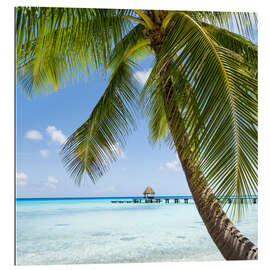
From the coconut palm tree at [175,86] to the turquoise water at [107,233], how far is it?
1.44 ft

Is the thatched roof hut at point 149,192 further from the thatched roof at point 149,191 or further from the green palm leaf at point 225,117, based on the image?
the green palm leaf at point 225,117

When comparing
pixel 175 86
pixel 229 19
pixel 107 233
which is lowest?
pixel 107 233

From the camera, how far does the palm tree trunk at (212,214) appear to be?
180cm

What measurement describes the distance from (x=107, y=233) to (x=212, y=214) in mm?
1441

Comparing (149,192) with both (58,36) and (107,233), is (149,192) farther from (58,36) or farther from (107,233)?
(58,36)

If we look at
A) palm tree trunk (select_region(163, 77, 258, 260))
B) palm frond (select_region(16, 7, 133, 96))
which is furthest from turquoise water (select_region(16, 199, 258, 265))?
palm frond (select_region(16, 7, 133, 96))

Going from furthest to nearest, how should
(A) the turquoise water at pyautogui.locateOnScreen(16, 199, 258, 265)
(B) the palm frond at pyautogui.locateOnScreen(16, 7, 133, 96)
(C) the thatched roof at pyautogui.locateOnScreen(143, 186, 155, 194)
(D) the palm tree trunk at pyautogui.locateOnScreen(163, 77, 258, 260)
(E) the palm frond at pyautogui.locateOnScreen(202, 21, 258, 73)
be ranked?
(C) the thatched roof at pyautogui.locateOnScreen(143, 186, 155, 194)
(A) the turquoise water at pyautogui.locateOnScreen(16, 199, 258, 265)
(E) the palm frond at pyautogui.locateOnScreen(202, 21, 258, 73)
(B) the palm frond at pyautogui.locateOnScreen(16, 7, 133, 96)
(D) the palm tree trunk at pyautogui.locateOnScreen(163, 77, 258, 260)

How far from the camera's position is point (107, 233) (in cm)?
303

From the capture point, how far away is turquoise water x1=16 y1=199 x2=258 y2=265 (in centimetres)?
250

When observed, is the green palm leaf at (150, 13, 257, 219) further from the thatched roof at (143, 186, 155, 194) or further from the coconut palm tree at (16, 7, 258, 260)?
the thatched roof at (143, 186, 155, 194)

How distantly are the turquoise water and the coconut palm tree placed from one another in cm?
44

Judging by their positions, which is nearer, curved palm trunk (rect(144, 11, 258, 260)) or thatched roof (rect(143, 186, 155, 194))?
curved palm trunk (rect(144, 11, 258, 260))

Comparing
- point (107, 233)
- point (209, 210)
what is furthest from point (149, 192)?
point (209, 210)

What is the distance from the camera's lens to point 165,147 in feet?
10.1
